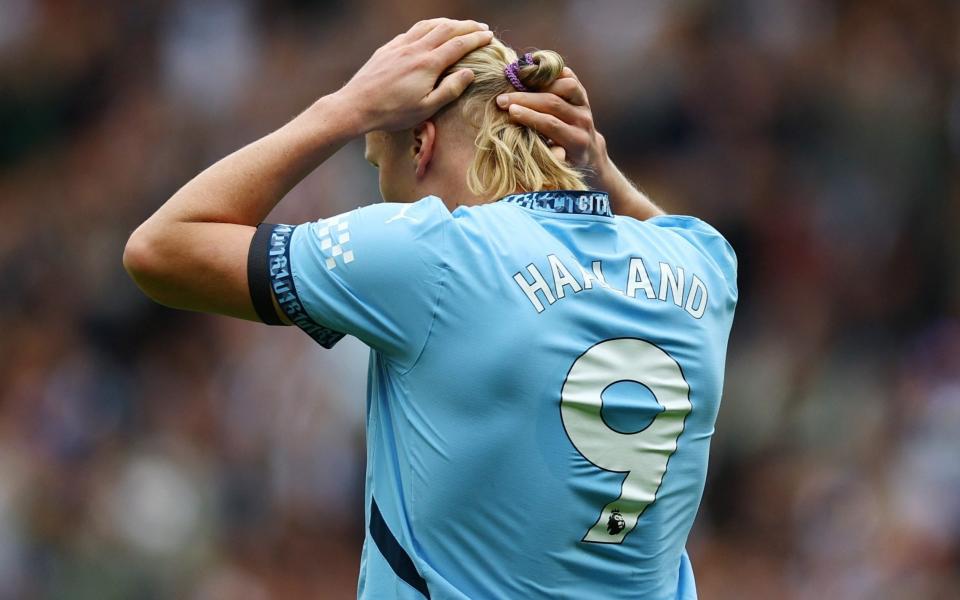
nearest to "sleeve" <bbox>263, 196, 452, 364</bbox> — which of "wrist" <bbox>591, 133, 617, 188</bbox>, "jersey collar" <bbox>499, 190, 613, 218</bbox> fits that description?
"jersey collar" <bbox>499, 190, 613, 218</bbox>

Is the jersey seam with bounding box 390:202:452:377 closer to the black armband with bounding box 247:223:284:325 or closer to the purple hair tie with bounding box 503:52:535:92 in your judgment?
the black armband with bounding box 247:223:284:325

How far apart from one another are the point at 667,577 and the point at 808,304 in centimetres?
559

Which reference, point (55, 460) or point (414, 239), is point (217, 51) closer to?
point (55, 460)

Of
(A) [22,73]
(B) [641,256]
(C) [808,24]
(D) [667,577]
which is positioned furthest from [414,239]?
(A) [22,73]

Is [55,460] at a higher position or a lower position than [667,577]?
lower

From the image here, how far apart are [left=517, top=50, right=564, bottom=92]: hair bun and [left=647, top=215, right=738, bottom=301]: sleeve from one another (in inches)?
14.8

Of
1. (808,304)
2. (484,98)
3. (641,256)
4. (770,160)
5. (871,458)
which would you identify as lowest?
(871,458)

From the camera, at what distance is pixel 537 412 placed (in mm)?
2396

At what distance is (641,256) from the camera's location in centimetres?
257

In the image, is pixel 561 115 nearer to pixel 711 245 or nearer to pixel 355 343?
pixel 711 245

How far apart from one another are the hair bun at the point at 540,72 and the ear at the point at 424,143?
22 cm

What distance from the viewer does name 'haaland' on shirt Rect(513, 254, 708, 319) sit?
2412 mm

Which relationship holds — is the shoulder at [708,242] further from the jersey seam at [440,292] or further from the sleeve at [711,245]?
the jersey seam at [440,292]

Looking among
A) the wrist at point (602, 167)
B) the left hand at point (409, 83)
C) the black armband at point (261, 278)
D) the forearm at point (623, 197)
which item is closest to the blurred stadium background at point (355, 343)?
the forearm at point (623, 197)
